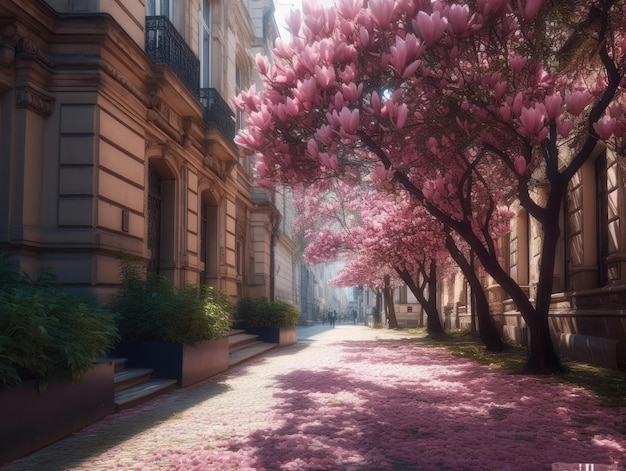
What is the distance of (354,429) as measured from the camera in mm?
5688

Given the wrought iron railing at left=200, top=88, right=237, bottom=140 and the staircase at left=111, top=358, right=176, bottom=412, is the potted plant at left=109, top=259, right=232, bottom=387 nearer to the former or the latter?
the staircase at left=111, top=358, right=176, bottom=412

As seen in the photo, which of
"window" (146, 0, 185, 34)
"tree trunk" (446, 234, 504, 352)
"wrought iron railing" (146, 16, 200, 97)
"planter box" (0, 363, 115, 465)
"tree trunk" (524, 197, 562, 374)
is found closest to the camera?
"planter box" (0, 363, 115, 465)

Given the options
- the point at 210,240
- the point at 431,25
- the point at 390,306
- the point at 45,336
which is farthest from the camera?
the point at 390,306

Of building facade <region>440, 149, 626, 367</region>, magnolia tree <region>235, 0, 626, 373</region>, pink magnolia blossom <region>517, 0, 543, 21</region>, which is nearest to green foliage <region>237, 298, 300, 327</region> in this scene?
building facade <region>440, 149, 626, 367</region>

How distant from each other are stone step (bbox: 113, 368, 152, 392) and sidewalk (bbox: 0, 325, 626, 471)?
44cm

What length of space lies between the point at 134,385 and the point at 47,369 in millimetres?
2790

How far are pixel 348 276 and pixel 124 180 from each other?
30.6 m

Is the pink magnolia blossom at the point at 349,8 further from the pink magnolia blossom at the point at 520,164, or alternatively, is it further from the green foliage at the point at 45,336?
the green foliage at the point at 45,336

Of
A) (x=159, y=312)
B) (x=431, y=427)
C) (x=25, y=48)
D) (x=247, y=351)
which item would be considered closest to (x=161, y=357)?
(x=159, y=312)

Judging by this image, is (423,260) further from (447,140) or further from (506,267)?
(447,140)

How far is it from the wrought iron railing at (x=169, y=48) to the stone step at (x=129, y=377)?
564 centimetres

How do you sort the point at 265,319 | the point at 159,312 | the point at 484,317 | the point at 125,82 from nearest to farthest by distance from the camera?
the point at 159,312, the point at 125,82, the point at 484,317, the point at 265,319

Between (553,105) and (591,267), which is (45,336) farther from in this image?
(591,267)

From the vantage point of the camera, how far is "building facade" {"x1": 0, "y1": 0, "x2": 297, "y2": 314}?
8.12 metres
